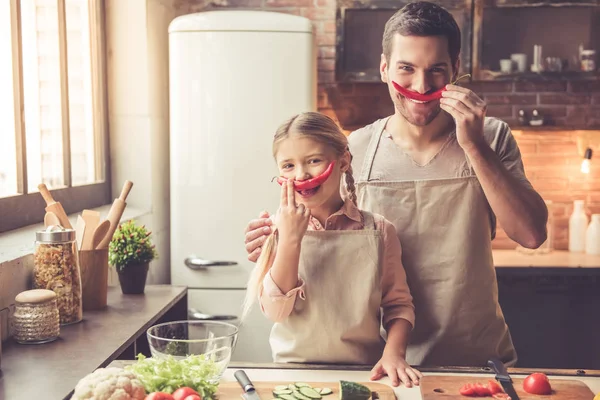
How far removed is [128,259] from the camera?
2215 millimetres

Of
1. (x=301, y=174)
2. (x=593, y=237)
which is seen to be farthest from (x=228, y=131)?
(x=593, y=237)

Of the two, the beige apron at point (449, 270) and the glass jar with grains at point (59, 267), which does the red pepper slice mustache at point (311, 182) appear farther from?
the glass jar with grains at point (59, 267)

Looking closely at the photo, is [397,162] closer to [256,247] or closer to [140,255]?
[256,247]

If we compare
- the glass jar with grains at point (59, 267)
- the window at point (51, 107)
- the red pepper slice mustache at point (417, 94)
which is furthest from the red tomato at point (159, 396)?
the window at point (51, 107)

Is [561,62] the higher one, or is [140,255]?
[561,62]

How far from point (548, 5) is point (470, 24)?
15.7 inches

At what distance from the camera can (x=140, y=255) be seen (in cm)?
225

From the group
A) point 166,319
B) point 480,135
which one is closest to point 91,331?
point 166,319

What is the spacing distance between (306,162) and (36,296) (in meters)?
0.71

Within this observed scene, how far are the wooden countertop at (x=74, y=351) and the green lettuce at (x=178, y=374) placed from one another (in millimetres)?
211

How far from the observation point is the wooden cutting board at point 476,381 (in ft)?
3.83

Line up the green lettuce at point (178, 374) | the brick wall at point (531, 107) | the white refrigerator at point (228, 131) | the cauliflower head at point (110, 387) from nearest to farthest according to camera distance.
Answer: the cauliflower head at point (110, 387) < the green lettuce at point (178, 374) < the white refrigerator at point (228, 131) < the brick wall at point (531, 107)

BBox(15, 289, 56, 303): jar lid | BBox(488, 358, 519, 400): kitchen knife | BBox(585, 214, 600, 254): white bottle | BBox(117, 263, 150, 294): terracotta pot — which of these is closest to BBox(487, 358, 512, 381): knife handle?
BBox(488, 358, 519, 400): kitchen knife

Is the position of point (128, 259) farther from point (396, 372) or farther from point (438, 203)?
point (396, 372)
